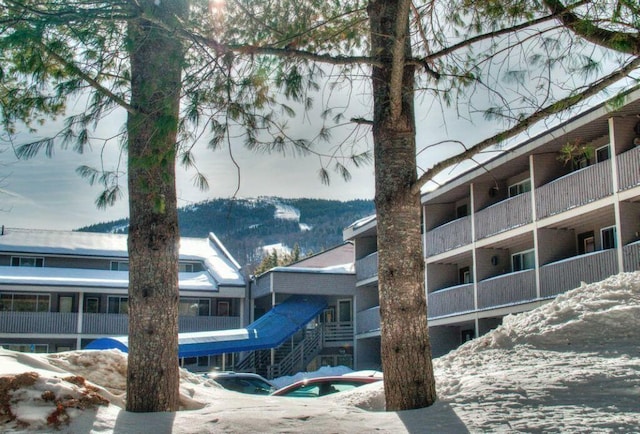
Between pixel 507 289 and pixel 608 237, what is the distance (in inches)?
151

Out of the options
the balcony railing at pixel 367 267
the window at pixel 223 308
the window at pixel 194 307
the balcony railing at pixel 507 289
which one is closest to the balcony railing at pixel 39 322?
the window at pixel 194 307

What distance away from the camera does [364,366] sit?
34719 millimetres

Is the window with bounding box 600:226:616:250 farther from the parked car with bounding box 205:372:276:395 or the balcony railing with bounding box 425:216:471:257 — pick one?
the parked car with bounding box 205:372:276:395

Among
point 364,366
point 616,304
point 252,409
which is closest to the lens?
point 252,409

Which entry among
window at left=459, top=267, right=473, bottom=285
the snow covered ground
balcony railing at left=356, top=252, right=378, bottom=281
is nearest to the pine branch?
the snow covered ground

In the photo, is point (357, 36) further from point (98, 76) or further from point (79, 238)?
point (79, 238)

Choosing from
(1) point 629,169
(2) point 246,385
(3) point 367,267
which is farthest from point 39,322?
(1) point 629,169

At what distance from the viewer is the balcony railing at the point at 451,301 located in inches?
1028

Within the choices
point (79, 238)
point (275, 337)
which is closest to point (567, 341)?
point (275, 337)

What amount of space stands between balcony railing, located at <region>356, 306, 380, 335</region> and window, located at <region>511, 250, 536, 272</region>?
8042 millimetres

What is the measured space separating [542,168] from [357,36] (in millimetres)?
14340

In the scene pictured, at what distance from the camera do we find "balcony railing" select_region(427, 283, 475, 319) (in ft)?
85.7

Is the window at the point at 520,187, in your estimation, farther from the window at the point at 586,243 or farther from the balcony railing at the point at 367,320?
the balcony railing at the point at 367,320

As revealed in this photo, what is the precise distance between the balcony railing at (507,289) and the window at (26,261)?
24176 millimetres
